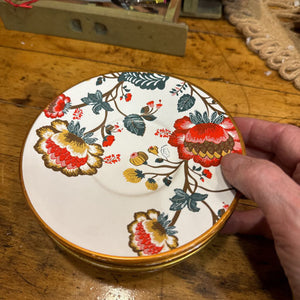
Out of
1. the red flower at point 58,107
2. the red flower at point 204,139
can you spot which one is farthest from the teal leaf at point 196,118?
the red flower at point 58,107

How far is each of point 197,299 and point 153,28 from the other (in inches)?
20.5

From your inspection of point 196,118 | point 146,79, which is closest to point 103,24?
point 146,79

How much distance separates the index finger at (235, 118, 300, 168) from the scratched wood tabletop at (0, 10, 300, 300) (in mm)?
86

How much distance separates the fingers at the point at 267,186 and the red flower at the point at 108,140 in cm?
20

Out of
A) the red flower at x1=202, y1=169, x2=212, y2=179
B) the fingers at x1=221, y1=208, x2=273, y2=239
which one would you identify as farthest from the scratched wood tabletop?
the red flower at x1=202, y1=169, x2=212, y2=179

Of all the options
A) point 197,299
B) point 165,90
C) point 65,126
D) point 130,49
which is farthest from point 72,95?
point 197,299

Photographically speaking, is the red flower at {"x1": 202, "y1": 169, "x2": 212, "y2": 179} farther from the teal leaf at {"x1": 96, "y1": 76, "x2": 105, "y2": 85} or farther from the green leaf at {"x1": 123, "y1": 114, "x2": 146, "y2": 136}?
the teal leaf at {"x1": 96, "y1": 76, "x2": 105, "y2": 85}

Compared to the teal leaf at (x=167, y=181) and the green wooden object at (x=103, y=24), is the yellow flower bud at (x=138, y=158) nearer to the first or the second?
the teal leaf at (x=167, y=181)

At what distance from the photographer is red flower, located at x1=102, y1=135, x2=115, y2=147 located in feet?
1.50

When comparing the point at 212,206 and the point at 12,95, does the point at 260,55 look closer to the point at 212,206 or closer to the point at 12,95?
the point at 212,206

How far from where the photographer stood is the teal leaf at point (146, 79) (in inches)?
19.3

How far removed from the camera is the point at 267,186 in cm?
34

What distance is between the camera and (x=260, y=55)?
0.66 m

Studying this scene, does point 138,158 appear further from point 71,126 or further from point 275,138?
point 275,138
